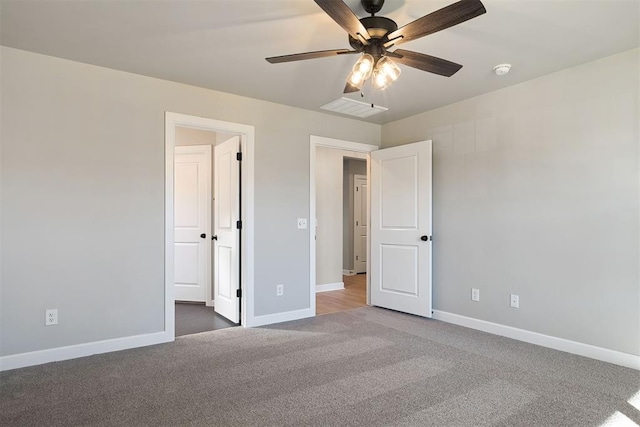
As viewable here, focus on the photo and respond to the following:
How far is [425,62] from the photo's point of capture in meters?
2.14

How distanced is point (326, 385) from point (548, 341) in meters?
2.09

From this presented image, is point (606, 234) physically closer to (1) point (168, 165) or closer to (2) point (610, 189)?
(2) point (610, 189)

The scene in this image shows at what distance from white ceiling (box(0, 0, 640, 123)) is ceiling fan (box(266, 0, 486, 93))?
0.18 metres

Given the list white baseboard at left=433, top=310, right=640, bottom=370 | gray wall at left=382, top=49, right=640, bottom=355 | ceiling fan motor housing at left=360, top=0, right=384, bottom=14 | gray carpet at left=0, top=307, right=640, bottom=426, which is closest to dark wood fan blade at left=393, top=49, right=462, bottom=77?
ceiling fan motor housing at left=360, top=0, right=384, bottom=14

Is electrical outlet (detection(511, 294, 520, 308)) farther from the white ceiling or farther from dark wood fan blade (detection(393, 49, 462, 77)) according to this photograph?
dark wood fan blade (detection(393, 49, 462, 77))

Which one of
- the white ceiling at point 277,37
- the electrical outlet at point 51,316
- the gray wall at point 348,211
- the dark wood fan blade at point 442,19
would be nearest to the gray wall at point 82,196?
the electrical outlet at point 51,316

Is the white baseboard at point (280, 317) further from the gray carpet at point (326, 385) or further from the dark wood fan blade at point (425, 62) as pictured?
the dark wood fan blade at point (425, 62)

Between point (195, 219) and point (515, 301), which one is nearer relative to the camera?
point (515, 301)

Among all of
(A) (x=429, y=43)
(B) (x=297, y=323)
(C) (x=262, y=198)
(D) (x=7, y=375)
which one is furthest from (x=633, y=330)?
(D) (x=7, y=375)

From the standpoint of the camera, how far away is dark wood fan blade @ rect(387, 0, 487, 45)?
159cm

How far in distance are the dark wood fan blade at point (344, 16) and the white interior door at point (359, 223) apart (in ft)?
19.0

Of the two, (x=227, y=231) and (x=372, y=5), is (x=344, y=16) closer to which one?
(x=372, y=5)

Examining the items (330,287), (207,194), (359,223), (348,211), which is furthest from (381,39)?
(359,223)

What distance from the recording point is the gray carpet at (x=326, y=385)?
6.54ft
